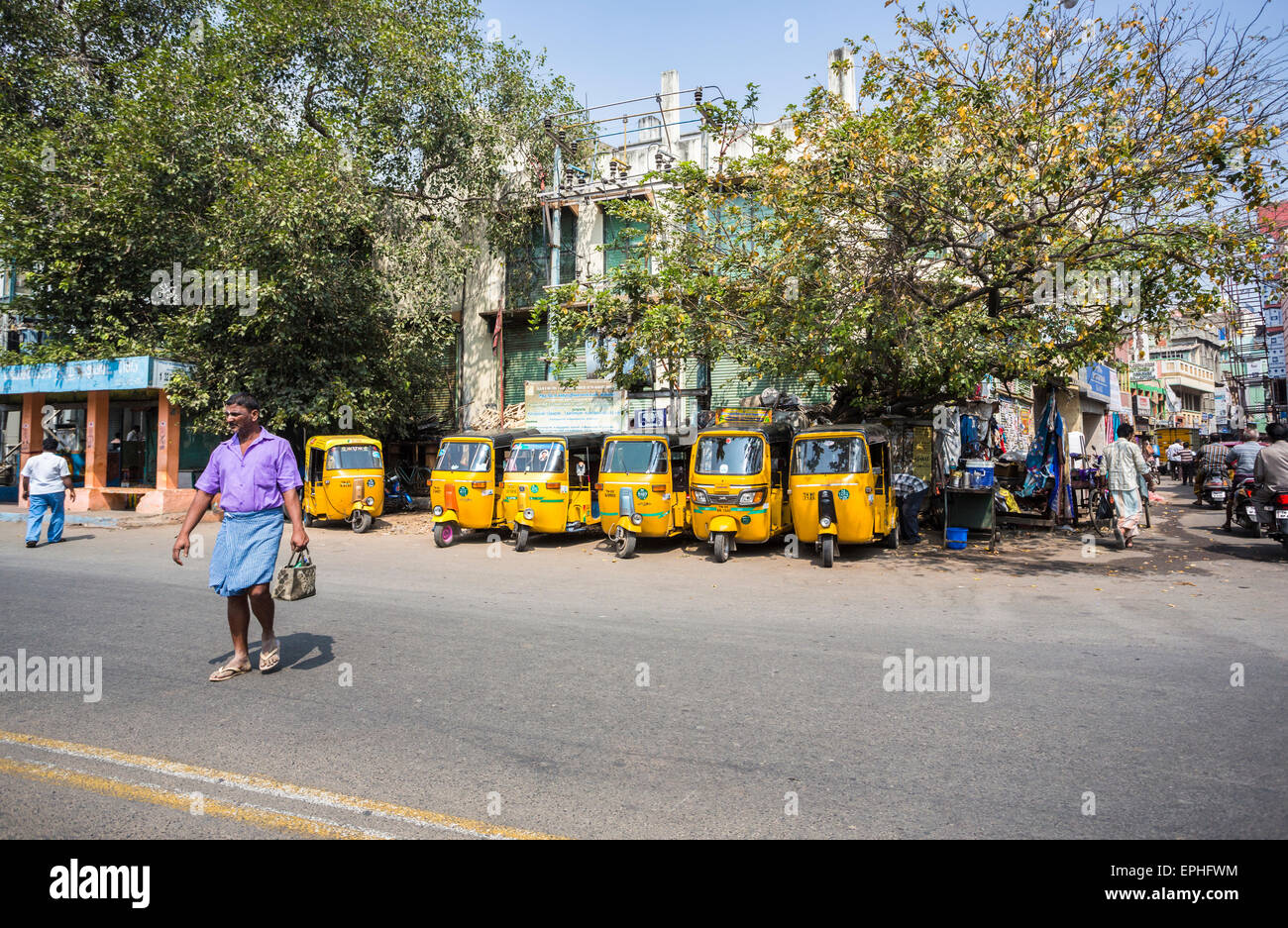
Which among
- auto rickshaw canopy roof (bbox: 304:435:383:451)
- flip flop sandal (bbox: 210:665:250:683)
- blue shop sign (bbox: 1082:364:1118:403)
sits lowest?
flip flop sandal (bbox: 210:665:250:683)

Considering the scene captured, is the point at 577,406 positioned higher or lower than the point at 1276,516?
higher

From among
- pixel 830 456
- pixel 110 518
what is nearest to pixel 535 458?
pixel 830 456

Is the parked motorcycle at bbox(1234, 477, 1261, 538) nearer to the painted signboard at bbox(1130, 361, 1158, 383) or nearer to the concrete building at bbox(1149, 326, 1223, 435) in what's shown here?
the painted signboard at bbox(1130, 361, 1158, 383)

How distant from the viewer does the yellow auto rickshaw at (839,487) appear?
11.7m

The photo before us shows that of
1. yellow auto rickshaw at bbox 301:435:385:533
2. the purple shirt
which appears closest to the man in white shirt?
yellow auto rickshaw at bbox 301:435:385:533

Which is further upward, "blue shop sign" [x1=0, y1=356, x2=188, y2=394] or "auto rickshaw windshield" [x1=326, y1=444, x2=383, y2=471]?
"blue shop sign" [x1=0, y1=356, x2=188, y2=394]

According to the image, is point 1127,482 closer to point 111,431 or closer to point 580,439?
point 580,439

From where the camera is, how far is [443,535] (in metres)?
14.6

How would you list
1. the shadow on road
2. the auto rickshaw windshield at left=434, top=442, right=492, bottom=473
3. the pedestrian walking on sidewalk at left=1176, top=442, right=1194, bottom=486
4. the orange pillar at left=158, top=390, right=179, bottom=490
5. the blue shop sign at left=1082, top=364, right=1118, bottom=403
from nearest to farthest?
the shadow on road
the auto rickshaw windshield at left=434, top=442, right=492, bottom=473
the orange pillar at left=158, top=390, right=179, bottom=490
the blue shop sign at left=1082, top=364, right=1118, bottom=403
the pedestrian walking on sidewalk at left=1176, top=442, right=1194, bottom=486

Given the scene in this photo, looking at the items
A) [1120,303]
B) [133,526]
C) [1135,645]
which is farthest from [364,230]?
[1135,645]

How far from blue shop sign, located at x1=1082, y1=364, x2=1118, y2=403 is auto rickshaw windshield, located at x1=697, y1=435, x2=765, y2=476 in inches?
596

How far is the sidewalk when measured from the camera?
56.9ft

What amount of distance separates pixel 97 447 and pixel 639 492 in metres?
16.0
